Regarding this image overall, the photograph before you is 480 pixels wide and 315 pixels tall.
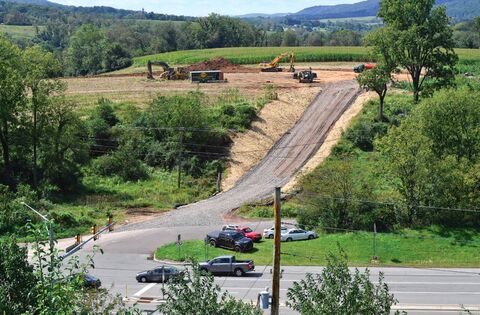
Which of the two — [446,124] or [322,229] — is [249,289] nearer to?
[322,229]

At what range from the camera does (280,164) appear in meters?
61.2

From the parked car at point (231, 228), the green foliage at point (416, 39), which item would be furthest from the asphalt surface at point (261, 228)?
the green foliage at point (416, 39)

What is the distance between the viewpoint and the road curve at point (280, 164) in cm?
5047

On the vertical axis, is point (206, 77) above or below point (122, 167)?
above

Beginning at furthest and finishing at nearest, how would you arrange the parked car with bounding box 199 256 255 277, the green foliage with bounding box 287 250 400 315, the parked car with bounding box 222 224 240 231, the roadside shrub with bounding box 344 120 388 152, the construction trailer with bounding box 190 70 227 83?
the construction trailer with bounding box 190 70 227 83
the roadside shrub with bounding box 344 120 388 152
the parked car with bounding box 222 224 240 231
the parked car with bounding box 199 256 255 277
the green foliage with bounding box 287 250 400 315

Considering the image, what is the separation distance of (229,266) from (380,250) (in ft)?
32.4

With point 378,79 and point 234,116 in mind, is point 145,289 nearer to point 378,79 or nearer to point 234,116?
point 234,116

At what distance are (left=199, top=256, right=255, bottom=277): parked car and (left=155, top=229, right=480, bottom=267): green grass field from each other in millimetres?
3007

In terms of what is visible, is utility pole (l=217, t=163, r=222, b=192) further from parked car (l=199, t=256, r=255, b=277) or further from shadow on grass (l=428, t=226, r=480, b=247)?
parked car (l=199, t=256, r=255, b=277)

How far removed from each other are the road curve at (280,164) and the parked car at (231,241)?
22.9 ft

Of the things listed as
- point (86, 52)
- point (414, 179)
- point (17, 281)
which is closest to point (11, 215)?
point (414, 179)

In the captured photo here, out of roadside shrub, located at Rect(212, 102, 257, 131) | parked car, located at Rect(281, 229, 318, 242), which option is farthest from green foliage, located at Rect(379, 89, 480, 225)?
roadside shrub, located at Rect(212, 102, 257, 131)

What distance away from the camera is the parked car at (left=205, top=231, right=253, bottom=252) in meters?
40.8

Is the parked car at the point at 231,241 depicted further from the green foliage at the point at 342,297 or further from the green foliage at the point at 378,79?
the green foliage at the point at 378,79
